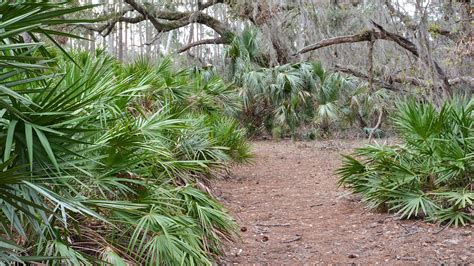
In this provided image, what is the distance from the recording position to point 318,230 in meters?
5.55

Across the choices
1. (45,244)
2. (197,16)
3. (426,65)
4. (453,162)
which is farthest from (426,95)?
(45,244)

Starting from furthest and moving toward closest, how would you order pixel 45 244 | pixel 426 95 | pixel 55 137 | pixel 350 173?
pixel 426 95
pixel 350 173
pixel 45 244
pixel 55 137

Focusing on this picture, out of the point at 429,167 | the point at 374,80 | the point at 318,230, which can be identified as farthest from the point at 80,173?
the point at 374,80

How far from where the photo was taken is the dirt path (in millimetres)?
4551

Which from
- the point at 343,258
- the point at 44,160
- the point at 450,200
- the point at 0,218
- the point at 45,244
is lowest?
the point at 343,258

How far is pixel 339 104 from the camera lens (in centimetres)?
1388

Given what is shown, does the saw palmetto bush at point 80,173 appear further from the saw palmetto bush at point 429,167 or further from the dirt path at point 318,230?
the saw palmetto bush at point 429,167

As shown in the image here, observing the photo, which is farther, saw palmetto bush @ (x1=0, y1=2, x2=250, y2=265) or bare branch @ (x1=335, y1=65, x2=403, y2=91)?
bare branch @ (x1=335, y1=65, x2=403, y2=91)

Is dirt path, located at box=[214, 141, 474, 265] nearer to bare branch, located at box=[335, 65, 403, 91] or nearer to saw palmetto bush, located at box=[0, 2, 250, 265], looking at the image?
saw palmetto bush, located at box=[0, 2, 250, 265]

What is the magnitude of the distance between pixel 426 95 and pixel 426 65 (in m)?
1.92

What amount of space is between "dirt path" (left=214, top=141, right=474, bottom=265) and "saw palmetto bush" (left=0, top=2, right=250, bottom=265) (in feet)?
2.11

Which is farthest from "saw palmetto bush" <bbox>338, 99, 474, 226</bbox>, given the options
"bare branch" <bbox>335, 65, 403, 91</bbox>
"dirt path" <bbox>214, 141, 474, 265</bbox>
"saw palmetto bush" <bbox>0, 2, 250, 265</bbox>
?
"bare branch" <bbox>335, 65, 403, 91</bbox>

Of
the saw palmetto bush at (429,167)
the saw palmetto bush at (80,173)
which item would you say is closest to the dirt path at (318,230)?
the saw palmetto bush at (429,167)

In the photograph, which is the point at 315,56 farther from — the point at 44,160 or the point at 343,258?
the point at 44,160
